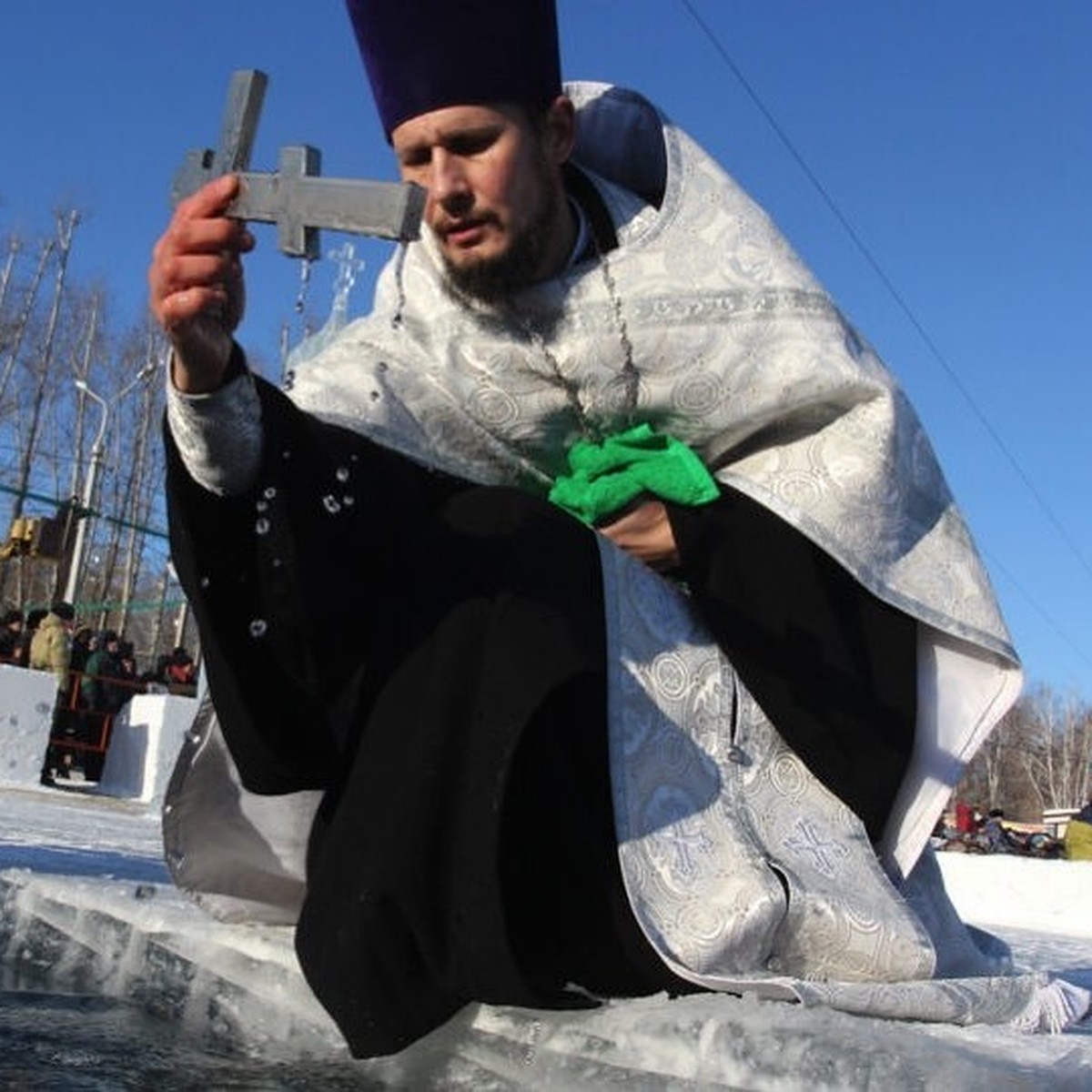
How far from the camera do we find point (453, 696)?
1.63 meters

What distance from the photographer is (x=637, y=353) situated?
6.93 feet

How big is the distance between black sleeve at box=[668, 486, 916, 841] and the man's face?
451 millimetres

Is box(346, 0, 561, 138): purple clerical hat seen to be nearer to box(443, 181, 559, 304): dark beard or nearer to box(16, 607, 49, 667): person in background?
box(443, 181, 559, 304): dark beard

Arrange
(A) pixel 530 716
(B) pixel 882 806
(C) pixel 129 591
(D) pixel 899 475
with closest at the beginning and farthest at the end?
(A) pixel 530 716
(B) pixel 882 806
(D) pixel 899 475
(C) pixel 129 591

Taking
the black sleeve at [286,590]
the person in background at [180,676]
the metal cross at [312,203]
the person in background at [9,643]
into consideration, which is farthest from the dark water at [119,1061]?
the person in background at [180,676]

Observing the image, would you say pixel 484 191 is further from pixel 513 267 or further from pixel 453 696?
pixel 453 696

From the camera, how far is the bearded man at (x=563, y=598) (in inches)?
63.3

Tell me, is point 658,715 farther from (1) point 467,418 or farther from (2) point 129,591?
(2) point 129,591

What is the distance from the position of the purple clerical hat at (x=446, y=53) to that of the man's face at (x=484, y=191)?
0.08ft

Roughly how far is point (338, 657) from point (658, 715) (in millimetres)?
392

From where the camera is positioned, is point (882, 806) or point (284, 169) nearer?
point (284, 169)

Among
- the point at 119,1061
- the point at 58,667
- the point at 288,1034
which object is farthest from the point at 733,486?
the point at 58,667

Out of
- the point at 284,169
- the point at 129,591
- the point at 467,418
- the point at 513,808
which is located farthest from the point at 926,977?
the point at 129,591

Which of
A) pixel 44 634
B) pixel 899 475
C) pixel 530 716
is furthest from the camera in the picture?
pixel 44 634
